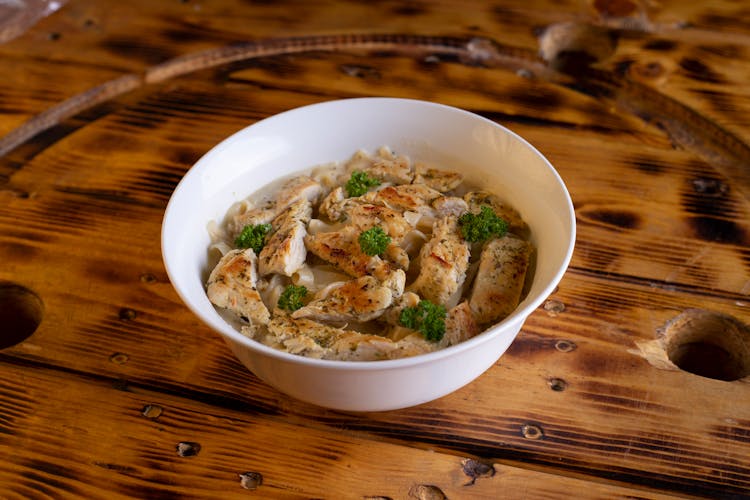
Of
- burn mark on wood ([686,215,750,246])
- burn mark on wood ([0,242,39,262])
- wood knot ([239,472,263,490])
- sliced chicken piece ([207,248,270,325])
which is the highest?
burn mark on wood ([686,215,750,246])

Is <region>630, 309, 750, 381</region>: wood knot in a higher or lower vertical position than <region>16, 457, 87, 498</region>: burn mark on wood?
higher

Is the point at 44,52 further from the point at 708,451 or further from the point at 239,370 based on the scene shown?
the point at 708,451

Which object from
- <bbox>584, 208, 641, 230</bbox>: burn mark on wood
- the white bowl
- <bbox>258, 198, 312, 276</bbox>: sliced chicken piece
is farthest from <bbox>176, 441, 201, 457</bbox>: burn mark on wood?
<bbox>584, 208, 641, 230</bbox>: burn mark on wood

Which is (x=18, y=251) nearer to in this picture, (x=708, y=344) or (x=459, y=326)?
(x=459, y=326)

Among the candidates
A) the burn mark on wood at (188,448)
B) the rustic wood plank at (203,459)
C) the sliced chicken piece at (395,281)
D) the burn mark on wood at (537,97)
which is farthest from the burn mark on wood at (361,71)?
the burn mark on wood at (188,448)

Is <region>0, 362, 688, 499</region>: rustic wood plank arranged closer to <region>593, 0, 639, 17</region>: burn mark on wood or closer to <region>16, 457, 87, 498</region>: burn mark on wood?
<region>16, 457, 87, 498</region>: burn mark on wood

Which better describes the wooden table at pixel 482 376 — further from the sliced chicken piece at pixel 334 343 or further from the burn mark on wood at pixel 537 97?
the sliced chicken piece at pixel 334 343
